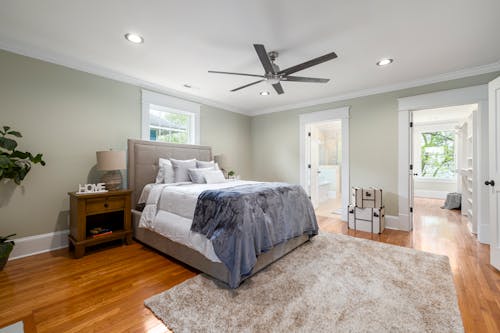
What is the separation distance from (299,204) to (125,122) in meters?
3.04

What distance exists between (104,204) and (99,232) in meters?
0.37

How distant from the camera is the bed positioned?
2.19m

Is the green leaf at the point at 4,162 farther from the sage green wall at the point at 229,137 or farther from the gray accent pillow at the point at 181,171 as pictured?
the sage green wall at the point at 229,137

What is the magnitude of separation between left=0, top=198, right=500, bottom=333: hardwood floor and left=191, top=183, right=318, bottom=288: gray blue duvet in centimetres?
60

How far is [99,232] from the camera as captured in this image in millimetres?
2902

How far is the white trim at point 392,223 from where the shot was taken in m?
3.88

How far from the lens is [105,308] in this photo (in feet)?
5.75

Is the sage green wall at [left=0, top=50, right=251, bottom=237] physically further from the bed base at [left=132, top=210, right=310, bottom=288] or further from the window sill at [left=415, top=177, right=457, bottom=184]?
the window sill at [left=415, top=177, right=457, bottom=184]

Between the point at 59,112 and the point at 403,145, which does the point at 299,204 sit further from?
the point at 59,112

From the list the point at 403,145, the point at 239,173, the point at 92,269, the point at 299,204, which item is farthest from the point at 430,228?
the point at 92,269

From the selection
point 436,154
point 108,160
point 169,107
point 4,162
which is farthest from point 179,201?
point 436,154

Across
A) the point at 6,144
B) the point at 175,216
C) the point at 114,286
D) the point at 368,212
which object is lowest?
the point at 114,286

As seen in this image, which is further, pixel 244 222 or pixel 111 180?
pixel 111 180

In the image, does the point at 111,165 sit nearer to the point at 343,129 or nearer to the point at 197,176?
the point at 197,176
